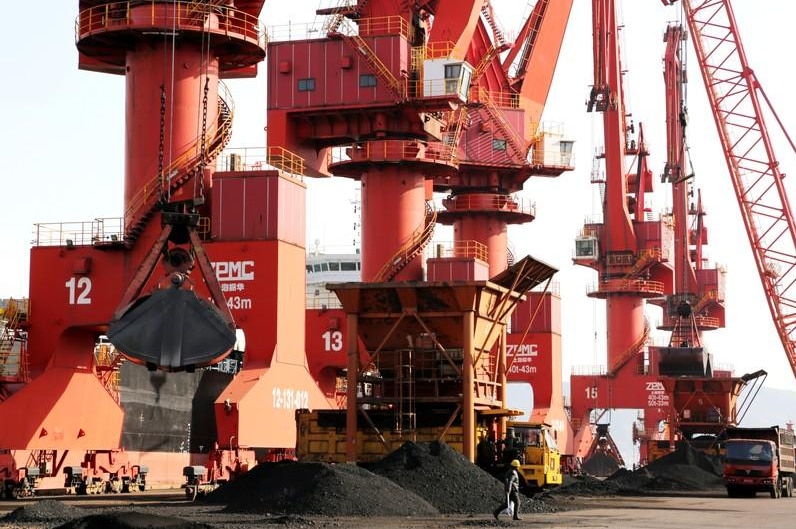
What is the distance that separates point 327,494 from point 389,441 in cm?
704

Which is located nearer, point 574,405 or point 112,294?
point 112,294

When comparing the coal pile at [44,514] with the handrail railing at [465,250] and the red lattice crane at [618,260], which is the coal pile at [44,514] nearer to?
the handrail railing at [465,250]

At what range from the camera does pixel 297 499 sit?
2933 cm

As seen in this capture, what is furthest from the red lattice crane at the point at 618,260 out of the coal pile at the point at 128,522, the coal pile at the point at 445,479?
the coal pile at the point at 128,522

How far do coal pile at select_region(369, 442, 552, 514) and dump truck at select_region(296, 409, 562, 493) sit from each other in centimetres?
257

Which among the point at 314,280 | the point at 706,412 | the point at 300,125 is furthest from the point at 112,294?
the point at 314,280

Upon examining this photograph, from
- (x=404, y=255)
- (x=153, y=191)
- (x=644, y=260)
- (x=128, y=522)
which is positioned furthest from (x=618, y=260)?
(x=128, y=522)

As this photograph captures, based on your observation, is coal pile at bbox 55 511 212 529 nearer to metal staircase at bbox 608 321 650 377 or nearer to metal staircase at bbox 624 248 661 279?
metal staircase at bbox 608 321 650 377

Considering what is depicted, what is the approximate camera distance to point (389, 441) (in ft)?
118

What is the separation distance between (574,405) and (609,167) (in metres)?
15.4

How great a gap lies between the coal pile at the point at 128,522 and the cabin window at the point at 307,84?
97.8 feet

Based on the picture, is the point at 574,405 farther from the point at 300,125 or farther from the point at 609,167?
the point at 300,125

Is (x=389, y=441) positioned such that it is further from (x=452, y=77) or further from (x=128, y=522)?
(x=452, y=77)

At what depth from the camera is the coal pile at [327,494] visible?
94.5 feet
